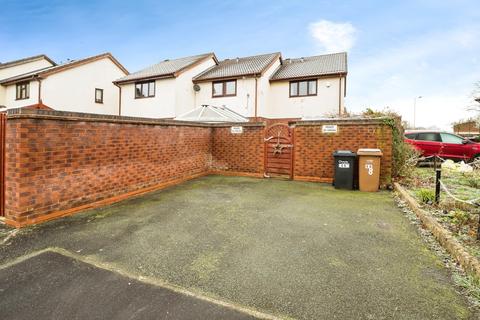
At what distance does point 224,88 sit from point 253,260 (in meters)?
17.5

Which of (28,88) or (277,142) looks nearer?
(277,142)

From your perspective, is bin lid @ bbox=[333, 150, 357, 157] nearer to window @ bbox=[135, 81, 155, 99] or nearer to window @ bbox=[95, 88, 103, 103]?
window @ bbox=[135, 81, 155, 99]

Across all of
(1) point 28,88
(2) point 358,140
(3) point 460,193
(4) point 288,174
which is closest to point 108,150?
(4) point 288,174

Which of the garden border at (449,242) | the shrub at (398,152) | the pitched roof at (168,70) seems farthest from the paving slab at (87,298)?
the pitched roof at (168,70)

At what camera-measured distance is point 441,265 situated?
3.08 meters

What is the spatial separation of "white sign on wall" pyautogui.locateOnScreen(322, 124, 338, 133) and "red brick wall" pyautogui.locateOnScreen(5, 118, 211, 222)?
5039 mm

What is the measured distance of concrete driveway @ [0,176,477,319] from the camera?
91.9 inches

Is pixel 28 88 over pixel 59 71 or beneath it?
beneath

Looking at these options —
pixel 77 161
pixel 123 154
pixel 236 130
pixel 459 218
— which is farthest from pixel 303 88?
pixel 77 161

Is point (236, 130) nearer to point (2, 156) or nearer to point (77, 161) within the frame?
point (77, 161)

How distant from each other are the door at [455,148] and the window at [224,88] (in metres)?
12.9

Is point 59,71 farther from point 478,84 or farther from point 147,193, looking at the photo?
point 478,84

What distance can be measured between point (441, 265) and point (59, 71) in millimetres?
24927

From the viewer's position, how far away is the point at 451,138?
479 inches
